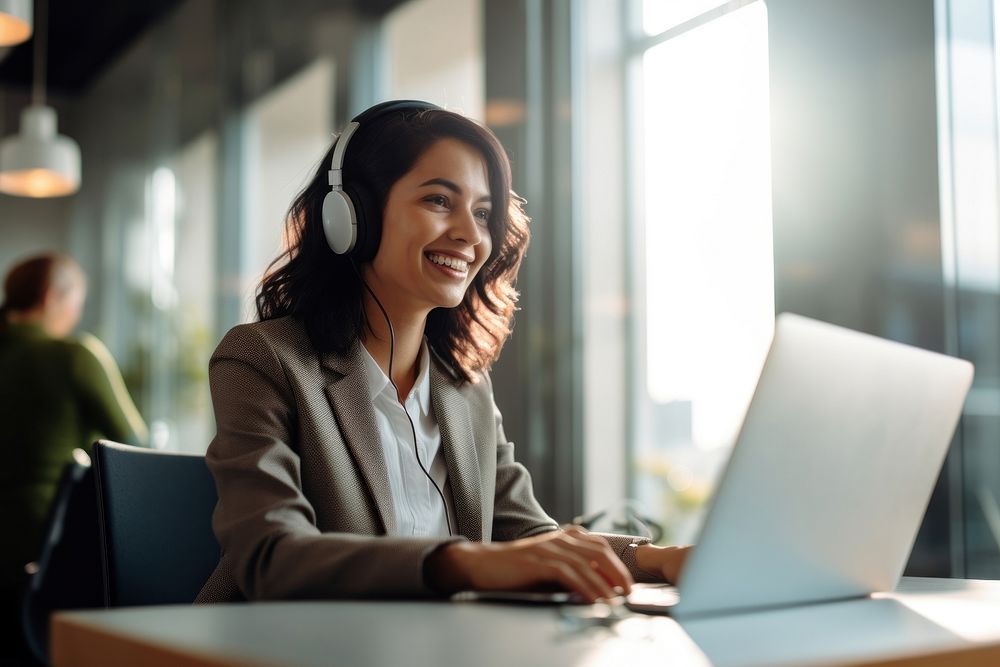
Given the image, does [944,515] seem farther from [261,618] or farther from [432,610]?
[261,618]

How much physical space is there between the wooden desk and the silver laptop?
0.05 m

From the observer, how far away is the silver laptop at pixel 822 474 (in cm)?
84

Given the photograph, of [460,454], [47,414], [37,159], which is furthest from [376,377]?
[37,159]

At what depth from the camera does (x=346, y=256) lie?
1593 mm

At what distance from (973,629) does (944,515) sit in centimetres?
115

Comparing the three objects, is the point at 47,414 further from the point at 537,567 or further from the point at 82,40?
the point at 82,40

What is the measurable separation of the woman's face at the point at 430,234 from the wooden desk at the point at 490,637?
708 mm

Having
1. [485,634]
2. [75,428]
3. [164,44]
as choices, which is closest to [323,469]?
[485,634]

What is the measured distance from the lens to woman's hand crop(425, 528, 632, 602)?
0.92 meters

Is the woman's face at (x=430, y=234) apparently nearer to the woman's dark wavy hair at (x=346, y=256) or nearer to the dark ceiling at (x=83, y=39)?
→ the woman's dark wavy hair at (x=346, y=256)

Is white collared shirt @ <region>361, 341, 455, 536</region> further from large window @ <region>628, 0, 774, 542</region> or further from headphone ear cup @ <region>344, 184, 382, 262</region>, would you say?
large window @ <region>628, 0, 774, 542</region>

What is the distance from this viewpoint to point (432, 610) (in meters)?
0.89

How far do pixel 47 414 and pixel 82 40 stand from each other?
14.9 ft

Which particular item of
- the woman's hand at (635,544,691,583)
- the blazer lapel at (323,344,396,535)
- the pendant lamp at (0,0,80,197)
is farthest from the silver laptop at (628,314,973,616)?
the pendant lamp at (0,0,80,197)
